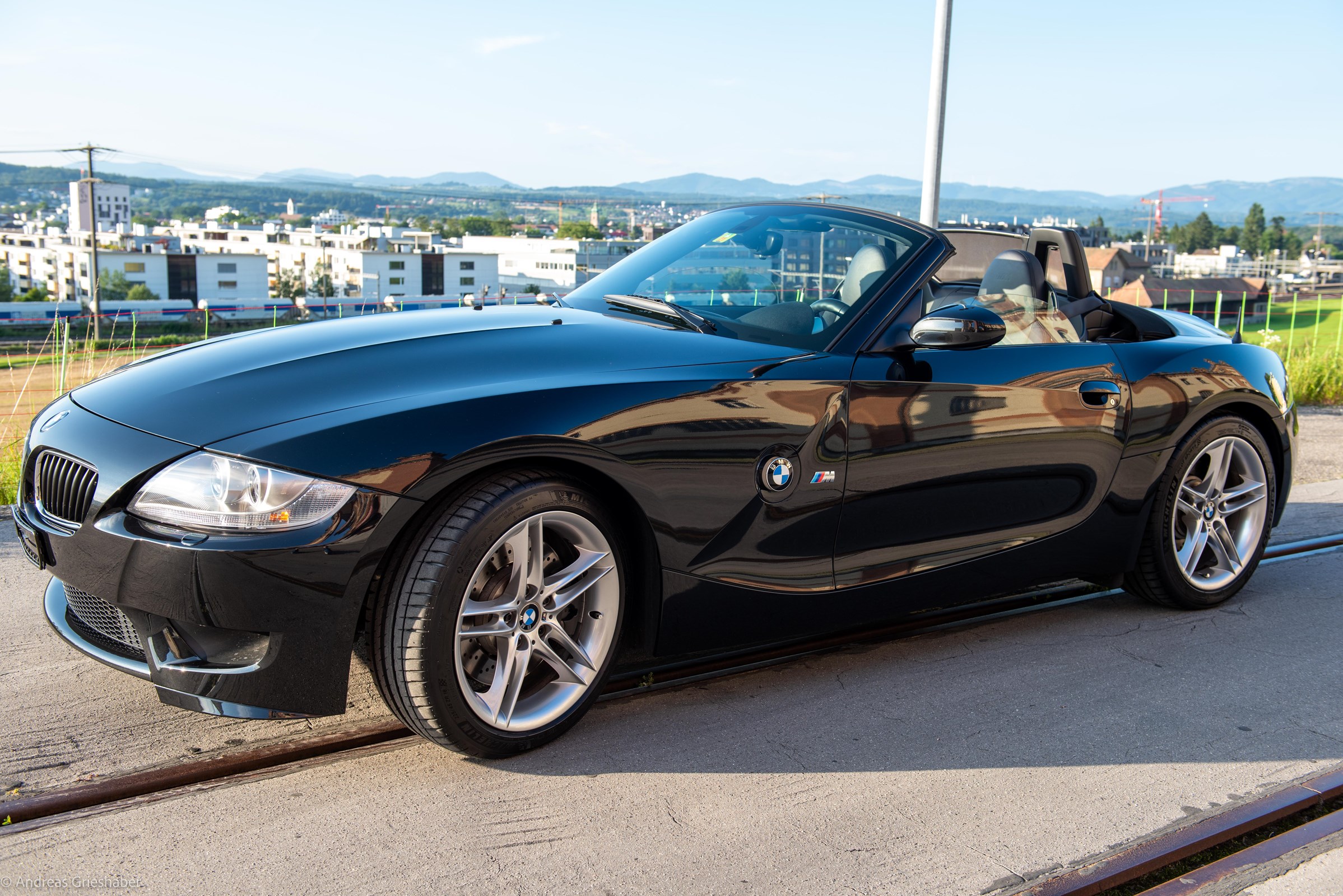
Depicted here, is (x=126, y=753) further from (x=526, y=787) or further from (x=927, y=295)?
(x=927, y=295)

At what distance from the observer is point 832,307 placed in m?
3.26

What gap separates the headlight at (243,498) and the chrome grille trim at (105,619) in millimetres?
353

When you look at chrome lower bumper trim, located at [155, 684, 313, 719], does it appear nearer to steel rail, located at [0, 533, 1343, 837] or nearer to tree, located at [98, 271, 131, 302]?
steel rail, located at [0, 533, 1343, 837]

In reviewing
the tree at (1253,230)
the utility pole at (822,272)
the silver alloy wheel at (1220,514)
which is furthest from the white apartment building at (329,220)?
the silver alloy wheel at (1220,514)

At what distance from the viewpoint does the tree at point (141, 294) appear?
79.2 meters

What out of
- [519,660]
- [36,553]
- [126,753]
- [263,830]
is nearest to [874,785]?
[519,660]

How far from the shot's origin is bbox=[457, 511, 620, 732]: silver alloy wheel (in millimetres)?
2518

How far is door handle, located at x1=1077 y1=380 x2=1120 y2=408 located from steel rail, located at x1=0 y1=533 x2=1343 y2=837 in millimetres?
927

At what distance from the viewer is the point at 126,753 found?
257 centimetres

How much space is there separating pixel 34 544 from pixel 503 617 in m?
1.17

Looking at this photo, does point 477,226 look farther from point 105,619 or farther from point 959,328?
point 105,619

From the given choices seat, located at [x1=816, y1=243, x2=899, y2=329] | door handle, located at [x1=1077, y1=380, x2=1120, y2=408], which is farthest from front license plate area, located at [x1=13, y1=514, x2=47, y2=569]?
door handle, located at [x1=1077, y1=380, x2=1120, y2=408]

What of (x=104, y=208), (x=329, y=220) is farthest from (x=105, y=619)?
(x=104, y=208)

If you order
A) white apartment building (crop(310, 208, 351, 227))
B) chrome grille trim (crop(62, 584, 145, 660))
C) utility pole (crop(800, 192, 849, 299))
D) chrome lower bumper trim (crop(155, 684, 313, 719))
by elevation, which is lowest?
chrome lower bumper trim (crop(155, 684, 313, 719))
